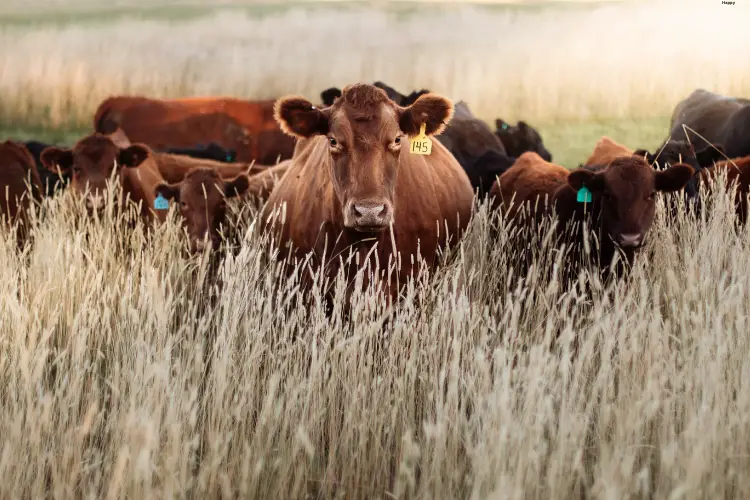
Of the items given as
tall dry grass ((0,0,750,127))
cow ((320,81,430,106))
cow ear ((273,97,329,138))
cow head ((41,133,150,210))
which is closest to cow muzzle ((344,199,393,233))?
cow ear ((273,97,329,138))

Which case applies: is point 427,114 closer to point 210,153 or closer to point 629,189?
point 629,189

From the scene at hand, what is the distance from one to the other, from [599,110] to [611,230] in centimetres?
634

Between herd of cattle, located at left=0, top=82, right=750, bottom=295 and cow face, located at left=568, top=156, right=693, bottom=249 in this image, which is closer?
herd of cattle, located at left=0, top=82, right=750, bottom=295

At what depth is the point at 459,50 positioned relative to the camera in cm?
1227

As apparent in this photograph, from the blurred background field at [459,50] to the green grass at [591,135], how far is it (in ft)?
0.07

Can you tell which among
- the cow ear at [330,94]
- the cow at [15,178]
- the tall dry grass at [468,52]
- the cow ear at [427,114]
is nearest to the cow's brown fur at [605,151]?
the tall dry grass at [468,52]

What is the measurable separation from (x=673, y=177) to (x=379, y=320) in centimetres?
333

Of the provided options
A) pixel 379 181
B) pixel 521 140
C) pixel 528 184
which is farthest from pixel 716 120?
pixel 379 181

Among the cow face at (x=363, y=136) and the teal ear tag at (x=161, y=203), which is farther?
the teal ear tag at (x=161, y=203)

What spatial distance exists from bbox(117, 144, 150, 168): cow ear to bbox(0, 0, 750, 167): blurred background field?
14.6ft

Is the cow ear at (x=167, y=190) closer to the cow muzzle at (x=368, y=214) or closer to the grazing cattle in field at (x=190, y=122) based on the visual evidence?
the cow muzzle at (x=368, y=214)

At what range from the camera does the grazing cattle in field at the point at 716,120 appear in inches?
490

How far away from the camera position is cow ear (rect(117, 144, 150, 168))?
334 inches

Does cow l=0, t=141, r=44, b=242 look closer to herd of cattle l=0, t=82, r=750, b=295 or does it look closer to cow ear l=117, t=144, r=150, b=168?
herd of cattle l=0, t=82, r=750, b=295
